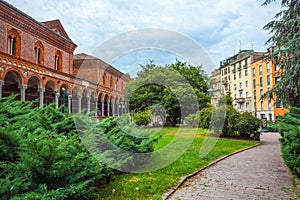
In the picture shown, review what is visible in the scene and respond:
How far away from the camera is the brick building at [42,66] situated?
15844 mm

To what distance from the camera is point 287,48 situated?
27.7 feet

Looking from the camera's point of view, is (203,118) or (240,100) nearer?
(203,118)

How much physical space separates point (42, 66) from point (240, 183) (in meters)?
18.2

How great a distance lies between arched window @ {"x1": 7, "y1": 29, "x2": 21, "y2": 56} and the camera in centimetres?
1632

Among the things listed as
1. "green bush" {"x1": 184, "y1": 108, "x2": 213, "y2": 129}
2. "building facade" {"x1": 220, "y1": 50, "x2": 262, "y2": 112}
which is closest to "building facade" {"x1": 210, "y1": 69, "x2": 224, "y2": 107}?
"green bush" {"x1": 184, "y1": 108, "x2": 213, "y2": 129}

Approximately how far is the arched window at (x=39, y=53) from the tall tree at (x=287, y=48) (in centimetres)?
1749

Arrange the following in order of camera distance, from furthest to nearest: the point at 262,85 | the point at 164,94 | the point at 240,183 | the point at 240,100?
1. the point at 240,100
2. the point at 262,85
3. the point at 164,94
4. the point at 240,183

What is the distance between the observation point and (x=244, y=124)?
44.2ft

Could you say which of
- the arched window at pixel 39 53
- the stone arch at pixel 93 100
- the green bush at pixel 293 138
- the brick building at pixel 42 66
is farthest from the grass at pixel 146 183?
the stone arch at pixel 93 100

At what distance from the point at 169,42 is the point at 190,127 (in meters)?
13.8

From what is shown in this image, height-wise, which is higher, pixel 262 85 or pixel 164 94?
pixel 262 85

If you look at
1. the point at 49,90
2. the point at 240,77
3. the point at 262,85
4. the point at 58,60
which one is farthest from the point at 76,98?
the point at 240,77

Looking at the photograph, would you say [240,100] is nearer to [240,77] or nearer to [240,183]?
[240,77]

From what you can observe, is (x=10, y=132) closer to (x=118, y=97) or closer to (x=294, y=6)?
(x=294, y=6)
